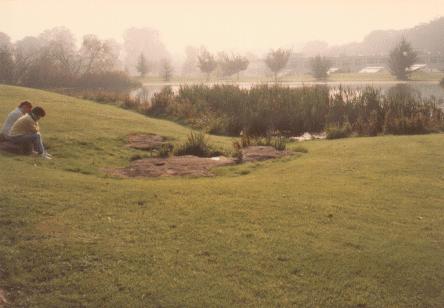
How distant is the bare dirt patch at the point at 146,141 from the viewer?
12.1 meters

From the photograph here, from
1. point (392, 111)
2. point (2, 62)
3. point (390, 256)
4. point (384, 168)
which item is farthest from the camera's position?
point (2, 62)

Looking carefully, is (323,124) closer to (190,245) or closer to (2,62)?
(190,245)

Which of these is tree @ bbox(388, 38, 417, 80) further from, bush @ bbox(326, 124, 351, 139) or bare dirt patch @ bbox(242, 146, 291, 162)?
bare dirt patch @ bbox(242, 146, 291, 162)

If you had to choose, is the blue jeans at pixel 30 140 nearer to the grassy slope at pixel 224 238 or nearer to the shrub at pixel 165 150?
the grassy slope at pixel 224 238

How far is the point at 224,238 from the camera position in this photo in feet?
19.1

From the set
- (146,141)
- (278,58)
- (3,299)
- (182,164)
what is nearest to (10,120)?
(146,141)

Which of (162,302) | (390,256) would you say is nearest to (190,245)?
(162,302)

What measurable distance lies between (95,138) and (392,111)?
1108 cm

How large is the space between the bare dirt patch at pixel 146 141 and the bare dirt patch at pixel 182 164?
54.3 inches

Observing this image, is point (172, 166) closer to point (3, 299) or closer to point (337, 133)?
point (3, 299)

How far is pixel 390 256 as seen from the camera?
5539 millimetres

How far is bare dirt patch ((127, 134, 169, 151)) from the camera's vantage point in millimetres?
12102

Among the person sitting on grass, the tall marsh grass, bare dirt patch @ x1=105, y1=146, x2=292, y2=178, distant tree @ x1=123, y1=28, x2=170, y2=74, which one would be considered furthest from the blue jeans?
distant tree @ x1=123, y1=28, x2=170, y2=74

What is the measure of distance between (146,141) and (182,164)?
2906 mm
